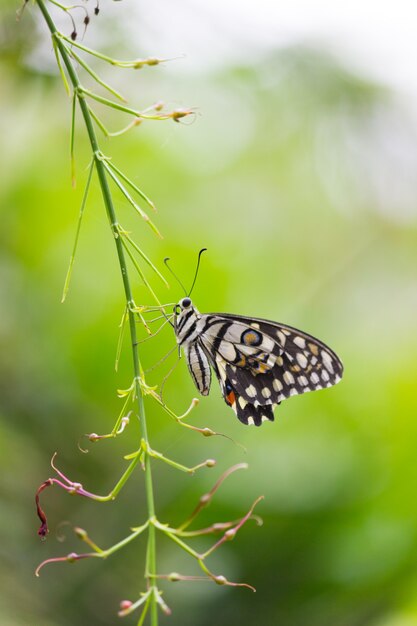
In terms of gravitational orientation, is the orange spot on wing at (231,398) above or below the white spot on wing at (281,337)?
below

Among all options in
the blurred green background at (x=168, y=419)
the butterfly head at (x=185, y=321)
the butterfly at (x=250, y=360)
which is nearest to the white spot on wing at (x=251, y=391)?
the butterfly at (x=250, y=360)

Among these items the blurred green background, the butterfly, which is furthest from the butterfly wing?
the blurred green background

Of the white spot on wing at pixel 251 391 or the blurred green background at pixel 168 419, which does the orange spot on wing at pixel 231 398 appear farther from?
the blurred green background at pixel 168 419

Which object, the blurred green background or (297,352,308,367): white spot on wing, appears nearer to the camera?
(297,352,308,367): white spot on wing

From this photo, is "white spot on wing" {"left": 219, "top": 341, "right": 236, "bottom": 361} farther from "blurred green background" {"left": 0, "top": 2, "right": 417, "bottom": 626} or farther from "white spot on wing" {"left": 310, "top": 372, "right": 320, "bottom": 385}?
"blurred green background" {"left": 0, "top": 2, "right": 417, "bottom": 626}

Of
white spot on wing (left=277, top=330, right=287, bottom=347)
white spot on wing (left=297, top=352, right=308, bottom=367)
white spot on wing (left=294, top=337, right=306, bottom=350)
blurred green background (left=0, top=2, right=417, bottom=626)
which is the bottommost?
white spot on wing (left=297, top=352, right=308, bottom=367)

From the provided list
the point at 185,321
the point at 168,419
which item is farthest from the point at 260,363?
the point at 168,419

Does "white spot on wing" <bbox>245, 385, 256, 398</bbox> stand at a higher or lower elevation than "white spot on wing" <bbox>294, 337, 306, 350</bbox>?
lower
